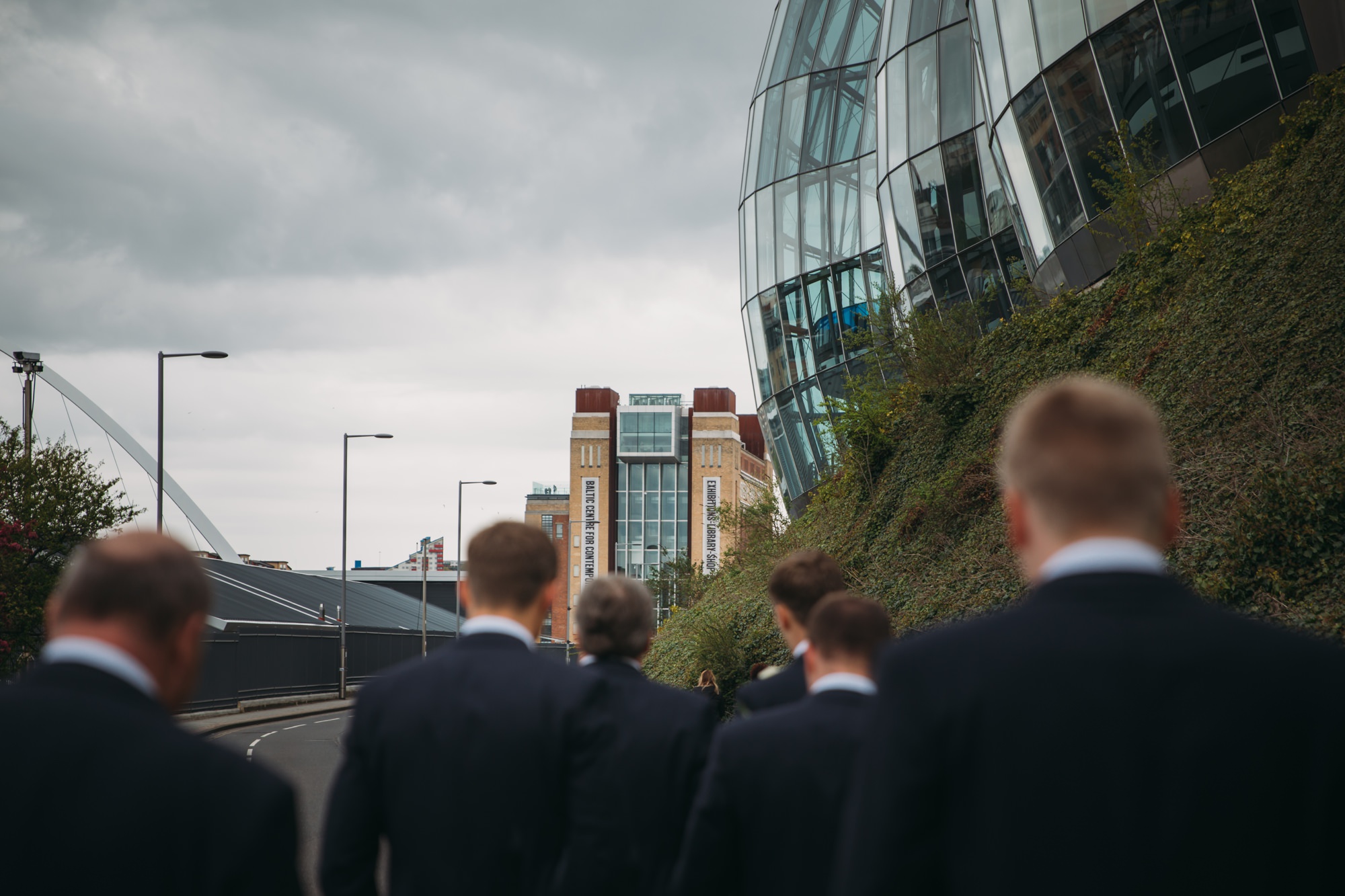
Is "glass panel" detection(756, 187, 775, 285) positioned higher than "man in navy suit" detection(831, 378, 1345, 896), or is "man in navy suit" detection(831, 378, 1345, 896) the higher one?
"glass panel" detection(756, 187, 775, 285)

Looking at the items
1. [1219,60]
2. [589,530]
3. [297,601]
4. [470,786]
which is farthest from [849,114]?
[589,530]

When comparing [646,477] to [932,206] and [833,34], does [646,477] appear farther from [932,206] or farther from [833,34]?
[932,206]

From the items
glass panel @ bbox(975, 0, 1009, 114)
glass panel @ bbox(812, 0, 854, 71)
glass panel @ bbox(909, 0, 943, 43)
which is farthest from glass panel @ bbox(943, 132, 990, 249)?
glass panel @ bbox(812, 0, 854, 71)

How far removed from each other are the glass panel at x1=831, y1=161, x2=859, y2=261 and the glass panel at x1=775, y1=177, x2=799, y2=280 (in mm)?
1387

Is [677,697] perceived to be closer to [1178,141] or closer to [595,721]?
[595,721]

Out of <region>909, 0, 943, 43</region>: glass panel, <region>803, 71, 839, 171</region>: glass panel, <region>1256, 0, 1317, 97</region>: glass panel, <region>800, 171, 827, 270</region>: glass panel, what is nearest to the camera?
<region>1256, 0, 1317, 97</region>: glass panel

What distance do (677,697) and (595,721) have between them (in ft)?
1.53

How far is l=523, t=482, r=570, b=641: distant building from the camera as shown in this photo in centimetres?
11869

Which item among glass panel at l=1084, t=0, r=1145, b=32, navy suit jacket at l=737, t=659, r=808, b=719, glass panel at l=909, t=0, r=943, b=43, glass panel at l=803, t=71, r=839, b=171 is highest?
glass panel at l=803, t=71, r=839, b=171

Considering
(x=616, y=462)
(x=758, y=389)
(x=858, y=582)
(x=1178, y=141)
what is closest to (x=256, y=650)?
(x=758, y=389)

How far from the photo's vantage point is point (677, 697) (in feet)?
11.9

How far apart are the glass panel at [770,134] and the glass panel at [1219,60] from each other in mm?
19474

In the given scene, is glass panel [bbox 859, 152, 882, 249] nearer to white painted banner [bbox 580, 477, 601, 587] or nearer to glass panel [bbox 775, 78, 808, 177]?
glass panel [bbox 775, 78, 808, 177]

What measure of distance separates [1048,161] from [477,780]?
18.6 m
